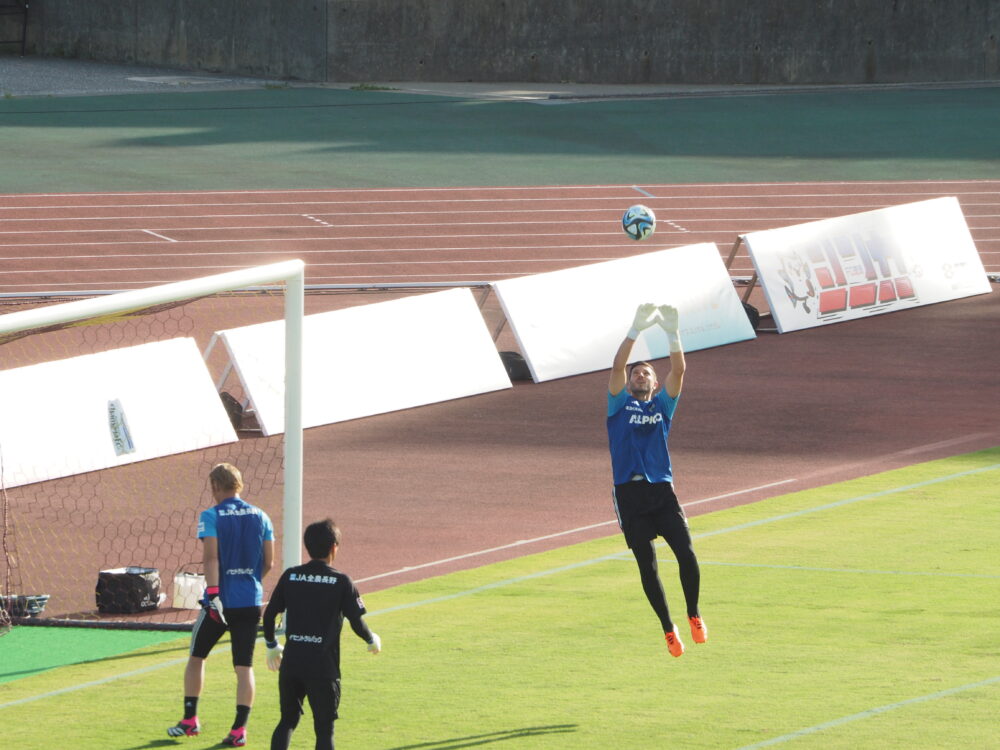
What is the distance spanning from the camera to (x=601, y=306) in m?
25.4

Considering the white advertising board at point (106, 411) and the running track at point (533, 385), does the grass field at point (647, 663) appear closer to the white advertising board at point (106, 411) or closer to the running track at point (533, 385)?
the running track at point (533, 385)

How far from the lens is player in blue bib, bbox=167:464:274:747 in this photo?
10.8m

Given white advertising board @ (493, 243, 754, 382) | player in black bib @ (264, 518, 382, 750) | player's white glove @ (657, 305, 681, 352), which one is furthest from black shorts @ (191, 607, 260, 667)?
white advertising board @ (493, 243, 754, 382)

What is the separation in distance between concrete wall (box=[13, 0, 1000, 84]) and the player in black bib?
42.4 metres

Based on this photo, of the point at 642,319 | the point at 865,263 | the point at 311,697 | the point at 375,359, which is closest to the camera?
the point at 311,697

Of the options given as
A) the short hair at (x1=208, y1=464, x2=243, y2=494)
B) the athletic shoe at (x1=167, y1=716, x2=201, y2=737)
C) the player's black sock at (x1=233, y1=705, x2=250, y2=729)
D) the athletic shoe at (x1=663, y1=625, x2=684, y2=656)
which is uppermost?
the short hair at (x1=208, y1=464, x2=243, y2=494)

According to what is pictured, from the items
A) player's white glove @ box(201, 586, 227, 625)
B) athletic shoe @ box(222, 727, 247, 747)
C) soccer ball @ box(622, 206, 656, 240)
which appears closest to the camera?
athletic shoe @ box(222, 727, 247, 747)

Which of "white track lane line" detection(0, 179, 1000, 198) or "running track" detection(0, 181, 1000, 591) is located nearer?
"running track" detection(0, 181, 1000, 591)

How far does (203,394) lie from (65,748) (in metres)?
10.3

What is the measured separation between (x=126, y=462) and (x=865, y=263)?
13637 mm

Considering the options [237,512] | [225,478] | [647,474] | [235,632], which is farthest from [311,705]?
[647,474]

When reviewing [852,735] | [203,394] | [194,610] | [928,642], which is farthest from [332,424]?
[852,735]

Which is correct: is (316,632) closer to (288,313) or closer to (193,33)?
(288,313)

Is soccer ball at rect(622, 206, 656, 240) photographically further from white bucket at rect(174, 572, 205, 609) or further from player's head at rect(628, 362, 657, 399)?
player's head at rect(628, 362, 657, 399)
